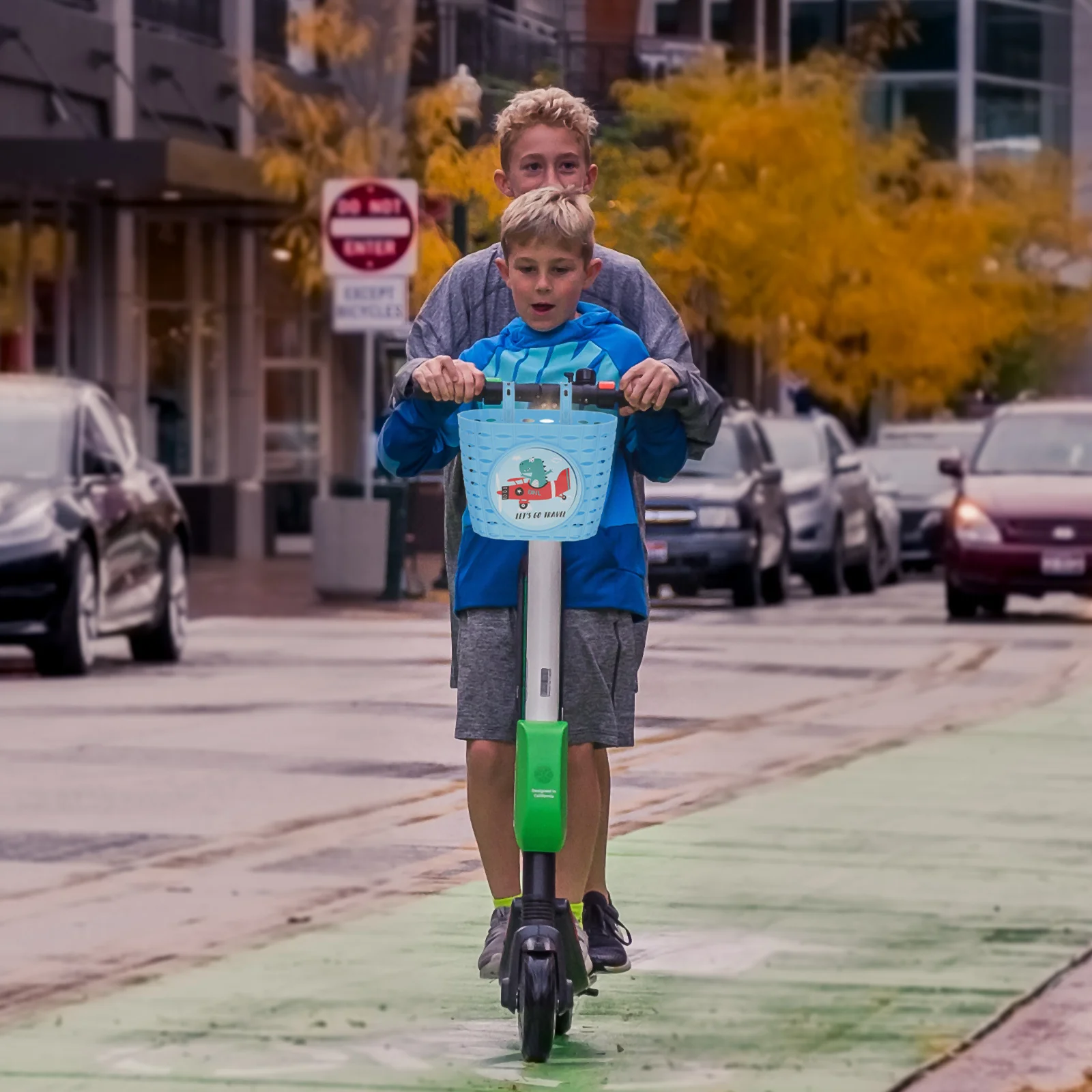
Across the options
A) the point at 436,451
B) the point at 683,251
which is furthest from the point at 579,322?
the point at 683,251

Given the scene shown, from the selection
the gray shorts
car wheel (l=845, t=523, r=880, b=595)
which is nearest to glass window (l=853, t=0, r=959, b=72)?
car wheel (l=845, t=523, r=880, b=595)

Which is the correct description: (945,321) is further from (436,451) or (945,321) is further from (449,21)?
(436,451)

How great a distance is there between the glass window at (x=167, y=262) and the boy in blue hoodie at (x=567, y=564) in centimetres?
3181

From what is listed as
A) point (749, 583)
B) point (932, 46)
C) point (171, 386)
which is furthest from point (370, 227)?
point (932, 46)

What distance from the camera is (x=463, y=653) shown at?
7031 mm

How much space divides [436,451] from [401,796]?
17.4ft

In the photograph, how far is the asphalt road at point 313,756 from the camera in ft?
30.4

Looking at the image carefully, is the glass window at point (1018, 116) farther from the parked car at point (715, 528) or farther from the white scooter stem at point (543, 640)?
the white scooter stem at point (543, 640)

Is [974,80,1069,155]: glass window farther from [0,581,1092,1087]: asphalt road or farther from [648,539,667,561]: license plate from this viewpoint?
[0,581,1092,1087]: asphalt road

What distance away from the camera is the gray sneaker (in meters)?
7.14

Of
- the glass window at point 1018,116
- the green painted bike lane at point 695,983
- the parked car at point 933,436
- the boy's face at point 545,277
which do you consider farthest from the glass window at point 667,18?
the boy's face at point 545,277

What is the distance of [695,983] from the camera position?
7953mm

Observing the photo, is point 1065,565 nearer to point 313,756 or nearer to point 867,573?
point 867,573

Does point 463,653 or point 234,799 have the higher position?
point 463,653
